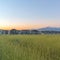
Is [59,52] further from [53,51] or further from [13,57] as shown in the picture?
[13,57]

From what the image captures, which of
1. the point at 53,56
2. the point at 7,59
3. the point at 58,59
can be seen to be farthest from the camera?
the point at 53,56

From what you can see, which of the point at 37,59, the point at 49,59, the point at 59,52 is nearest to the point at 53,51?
the point at 59,52

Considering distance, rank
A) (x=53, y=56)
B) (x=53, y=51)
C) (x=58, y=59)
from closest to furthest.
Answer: (x=58, y=59) → (x=53, y=56) → (x=53, y=51)

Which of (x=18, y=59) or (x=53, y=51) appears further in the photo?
(x=53, y=51)

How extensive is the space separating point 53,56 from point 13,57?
284 cm

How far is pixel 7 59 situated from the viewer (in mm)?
10031

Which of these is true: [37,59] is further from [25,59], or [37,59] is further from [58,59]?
[58,59]

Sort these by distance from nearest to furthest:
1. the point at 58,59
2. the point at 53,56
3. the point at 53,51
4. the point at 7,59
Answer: the point at 7,59 < the point at 58,59 < the point at 53,56 < the point at 53,51

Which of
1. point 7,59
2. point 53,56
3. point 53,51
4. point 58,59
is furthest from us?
point 53,51

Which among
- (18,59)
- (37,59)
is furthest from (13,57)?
(37,59)

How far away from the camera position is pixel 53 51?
1353 cm

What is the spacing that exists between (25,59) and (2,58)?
1.06 metres

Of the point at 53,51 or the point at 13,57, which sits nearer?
the point at 13,57

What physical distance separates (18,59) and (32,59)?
61 cm
